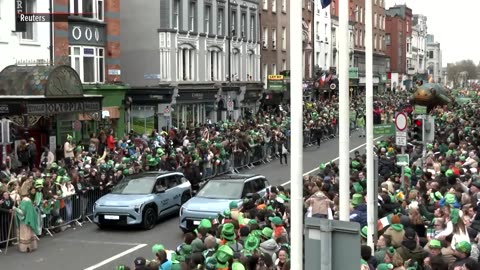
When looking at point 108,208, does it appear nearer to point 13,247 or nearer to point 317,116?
point 13,247

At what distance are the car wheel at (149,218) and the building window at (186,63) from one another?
22989mm

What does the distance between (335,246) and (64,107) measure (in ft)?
77.3

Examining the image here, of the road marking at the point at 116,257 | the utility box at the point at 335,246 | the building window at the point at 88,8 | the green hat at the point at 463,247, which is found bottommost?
the road marking at the point at 116,257

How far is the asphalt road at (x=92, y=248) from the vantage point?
53.3 ft

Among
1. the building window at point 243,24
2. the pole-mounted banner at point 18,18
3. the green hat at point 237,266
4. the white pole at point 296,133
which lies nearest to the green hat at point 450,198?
the green hat at point 237,266

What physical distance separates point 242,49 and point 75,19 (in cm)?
1921

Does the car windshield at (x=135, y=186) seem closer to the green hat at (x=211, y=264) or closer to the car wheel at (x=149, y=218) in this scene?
the car wheel at (x=149, y=218)

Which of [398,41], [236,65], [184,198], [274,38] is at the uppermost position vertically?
[398,41]

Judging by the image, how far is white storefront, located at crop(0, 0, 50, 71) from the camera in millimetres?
28266

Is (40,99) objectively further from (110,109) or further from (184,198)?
(110,109)

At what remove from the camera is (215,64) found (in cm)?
4719

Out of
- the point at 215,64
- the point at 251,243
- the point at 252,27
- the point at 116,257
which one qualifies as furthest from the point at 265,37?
the point at 251,243

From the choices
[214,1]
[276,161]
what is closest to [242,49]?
[214,1]

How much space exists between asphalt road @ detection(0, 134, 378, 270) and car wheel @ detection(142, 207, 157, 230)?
0.16 metres
